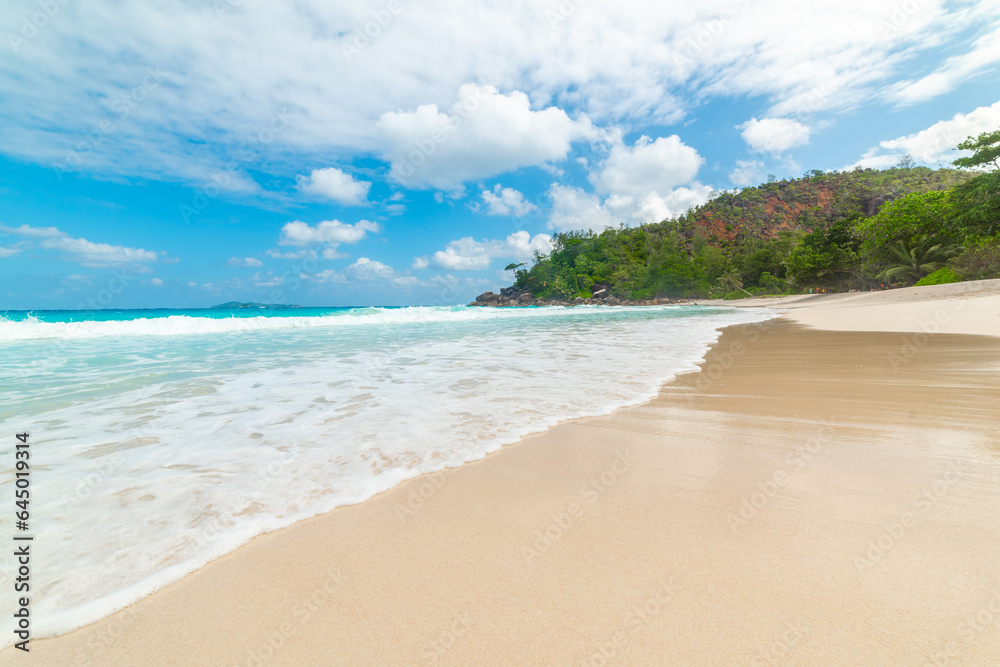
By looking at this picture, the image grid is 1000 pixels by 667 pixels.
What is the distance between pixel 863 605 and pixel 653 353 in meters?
6.34

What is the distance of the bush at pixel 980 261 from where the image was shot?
2220 cm

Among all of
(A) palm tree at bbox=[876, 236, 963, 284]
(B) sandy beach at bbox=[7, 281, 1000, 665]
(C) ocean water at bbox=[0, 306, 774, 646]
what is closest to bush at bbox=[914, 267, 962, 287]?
(A) palm tree at bbox=[876, 236, 963, 284]

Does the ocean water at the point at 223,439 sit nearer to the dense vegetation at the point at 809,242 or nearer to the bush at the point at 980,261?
the bush at the point at 980,261

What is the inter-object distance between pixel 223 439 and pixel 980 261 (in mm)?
36177

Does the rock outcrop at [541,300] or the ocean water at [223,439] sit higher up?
the rock outcrop at [541,300]

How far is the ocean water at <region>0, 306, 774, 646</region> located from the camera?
167 centimetres

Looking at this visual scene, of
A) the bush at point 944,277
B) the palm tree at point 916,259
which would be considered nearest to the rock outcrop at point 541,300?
the palm tree at point 916,259

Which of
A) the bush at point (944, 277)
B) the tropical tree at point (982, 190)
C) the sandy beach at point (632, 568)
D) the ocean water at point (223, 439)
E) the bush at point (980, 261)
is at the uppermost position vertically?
the tropical tree at point (982, 190)

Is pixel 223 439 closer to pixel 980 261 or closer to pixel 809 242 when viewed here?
pixel 980 261

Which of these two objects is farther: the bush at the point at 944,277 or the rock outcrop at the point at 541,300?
the rock outcrop at the point at 541,300

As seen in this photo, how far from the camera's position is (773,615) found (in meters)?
1.16

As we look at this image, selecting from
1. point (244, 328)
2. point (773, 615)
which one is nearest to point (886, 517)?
point (773, 615)

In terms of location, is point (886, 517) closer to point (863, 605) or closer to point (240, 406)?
point (863, 605)

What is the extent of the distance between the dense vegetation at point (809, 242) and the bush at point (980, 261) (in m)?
0.06
